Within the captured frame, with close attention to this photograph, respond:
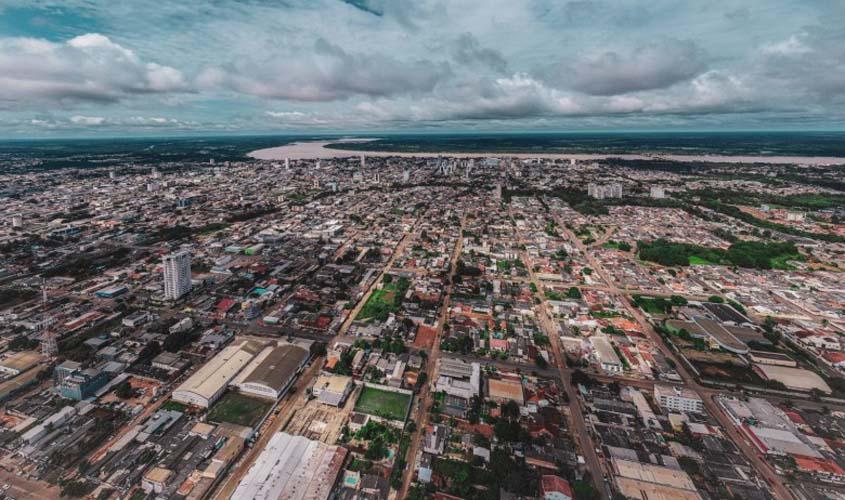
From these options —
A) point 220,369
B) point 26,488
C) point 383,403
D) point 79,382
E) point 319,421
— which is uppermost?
point 79,382

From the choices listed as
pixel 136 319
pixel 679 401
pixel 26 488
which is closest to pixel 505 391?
pixel 679 401

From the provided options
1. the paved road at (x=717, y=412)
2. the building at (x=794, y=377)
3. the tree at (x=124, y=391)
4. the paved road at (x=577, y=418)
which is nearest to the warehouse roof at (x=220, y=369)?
the tree at (x=124, y=391)

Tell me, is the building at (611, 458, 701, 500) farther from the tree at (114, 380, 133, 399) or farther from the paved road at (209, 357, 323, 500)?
the tree at (114, 380, 133, 399)

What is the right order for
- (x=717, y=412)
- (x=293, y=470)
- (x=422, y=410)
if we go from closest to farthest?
(x=293, y=470), (x=422, y=410), (x=717, y=412)

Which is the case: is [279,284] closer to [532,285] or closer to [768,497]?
[532,285]

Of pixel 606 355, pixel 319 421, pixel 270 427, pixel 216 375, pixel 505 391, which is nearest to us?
pixel 270 427

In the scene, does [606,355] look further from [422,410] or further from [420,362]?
[422,410]

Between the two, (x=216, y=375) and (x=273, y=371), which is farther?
(x=273, y=371)

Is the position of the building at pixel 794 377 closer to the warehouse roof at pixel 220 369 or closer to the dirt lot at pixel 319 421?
the dirt lot at pixel 319 421
